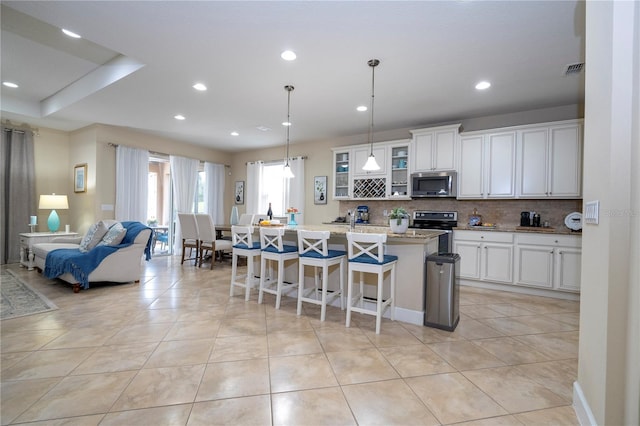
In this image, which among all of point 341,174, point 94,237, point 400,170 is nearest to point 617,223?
point 400,170

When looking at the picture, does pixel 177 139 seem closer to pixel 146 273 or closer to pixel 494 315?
pixel 146 273

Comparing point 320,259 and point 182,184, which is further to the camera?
point 182,184

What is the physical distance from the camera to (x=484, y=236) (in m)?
4.20

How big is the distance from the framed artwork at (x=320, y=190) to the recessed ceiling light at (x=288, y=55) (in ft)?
11.4

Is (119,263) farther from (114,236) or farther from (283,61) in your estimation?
(283,61)

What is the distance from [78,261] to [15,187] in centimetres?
327

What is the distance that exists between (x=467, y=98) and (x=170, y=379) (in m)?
4.47

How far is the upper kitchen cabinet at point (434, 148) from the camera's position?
15.0 ft

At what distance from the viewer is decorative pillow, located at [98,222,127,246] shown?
13.1ft

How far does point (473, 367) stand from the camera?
2.07 m

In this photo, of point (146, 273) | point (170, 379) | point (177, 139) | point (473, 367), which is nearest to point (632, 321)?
point (473, 367)

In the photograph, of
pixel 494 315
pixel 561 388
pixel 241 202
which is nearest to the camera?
pixel 561 388

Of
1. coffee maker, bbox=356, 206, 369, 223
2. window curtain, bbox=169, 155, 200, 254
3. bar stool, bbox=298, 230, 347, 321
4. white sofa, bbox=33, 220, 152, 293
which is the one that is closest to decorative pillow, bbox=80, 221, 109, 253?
white sofa, bbox=33, 220, 152, 293

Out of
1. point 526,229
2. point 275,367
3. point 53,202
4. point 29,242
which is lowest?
point 275,367
